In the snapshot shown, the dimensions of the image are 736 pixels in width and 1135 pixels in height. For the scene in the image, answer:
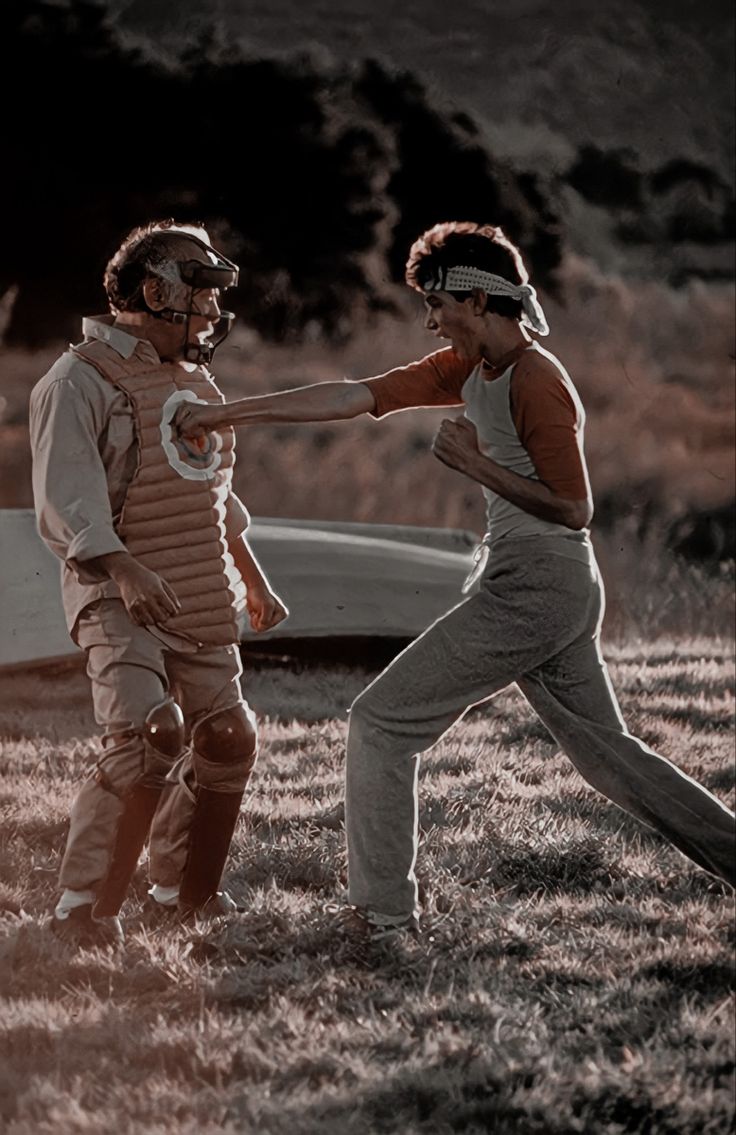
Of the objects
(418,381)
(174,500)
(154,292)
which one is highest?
(154,292)

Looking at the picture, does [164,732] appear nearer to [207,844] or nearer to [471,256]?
[207,844]

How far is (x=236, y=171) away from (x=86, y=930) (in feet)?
12.7

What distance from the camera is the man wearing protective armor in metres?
3.32

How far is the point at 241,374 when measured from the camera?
6.39 m

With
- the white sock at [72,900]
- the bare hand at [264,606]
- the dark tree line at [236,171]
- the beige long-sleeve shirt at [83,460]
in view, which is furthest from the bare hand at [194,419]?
the dark tree line at [236,171]

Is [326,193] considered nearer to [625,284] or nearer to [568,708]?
[625,284]

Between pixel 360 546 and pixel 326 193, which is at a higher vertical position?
pixel 326 193

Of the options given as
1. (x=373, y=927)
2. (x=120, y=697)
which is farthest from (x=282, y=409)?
(x=373, y=927)

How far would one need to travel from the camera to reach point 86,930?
3.44 meters

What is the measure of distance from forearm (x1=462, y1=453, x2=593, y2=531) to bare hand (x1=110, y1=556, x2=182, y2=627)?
70 centimetres

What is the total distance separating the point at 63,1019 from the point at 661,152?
17.1ft

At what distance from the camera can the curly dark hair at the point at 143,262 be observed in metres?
3.44

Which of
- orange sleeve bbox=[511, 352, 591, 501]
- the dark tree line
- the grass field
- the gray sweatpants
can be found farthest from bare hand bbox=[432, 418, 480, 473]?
the dark tree line

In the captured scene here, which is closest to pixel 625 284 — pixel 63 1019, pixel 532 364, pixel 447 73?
pixel 447 73
